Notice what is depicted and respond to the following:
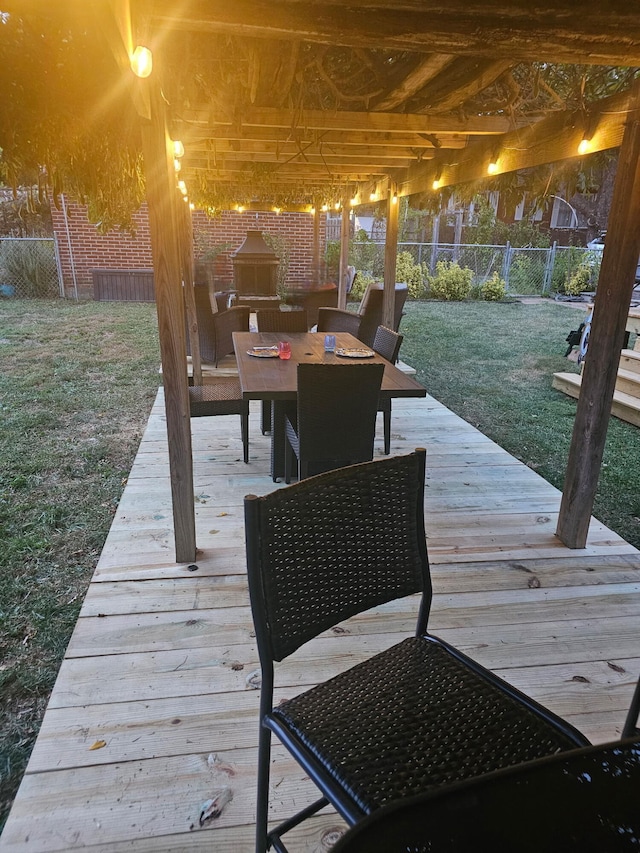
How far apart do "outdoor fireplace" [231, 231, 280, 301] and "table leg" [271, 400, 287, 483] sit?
631cm

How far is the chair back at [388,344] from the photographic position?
3.58 metres

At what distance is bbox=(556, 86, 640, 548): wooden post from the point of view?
7.25 feet

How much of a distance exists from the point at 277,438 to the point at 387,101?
2040 mm

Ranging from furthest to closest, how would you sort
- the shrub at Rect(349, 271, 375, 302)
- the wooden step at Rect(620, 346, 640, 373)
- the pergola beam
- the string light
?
the shrub at Rect(349, 271, 375, 302) < the wooden step at Rect(620, 346, 640, 373) < the string light < the pergola beam

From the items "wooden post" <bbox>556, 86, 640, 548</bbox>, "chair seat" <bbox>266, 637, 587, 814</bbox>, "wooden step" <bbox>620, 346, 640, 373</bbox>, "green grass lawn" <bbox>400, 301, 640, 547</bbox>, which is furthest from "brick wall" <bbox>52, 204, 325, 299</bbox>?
"chair seat" <bbox>266, 637, 587, 814</bbox>

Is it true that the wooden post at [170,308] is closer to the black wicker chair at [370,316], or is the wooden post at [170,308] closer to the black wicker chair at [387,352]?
the black wicker chair at [387,352]

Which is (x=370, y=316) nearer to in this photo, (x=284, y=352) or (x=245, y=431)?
(x=284, y=352)

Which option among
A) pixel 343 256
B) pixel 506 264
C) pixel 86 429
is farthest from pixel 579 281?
pixel 86 429

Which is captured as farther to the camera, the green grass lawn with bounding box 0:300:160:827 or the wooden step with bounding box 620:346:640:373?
the wooden step with bounding box 620:346:640:373

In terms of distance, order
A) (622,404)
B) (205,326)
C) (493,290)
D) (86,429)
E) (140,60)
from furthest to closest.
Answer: (493,290)
(205,326)
(622,404)
(86,429)
(140,60)

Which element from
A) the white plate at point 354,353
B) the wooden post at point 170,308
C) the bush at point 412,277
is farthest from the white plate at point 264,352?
the bush at point 412,277

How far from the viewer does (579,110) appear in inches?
98.2

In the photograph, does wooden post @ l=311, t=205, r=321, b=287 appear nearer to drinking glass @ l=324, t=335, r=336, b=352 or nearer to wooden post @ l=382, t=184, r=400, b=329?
wooden post @ l=382, t=184, r=400, b=329

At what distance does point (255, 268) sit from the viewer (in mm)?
9219
